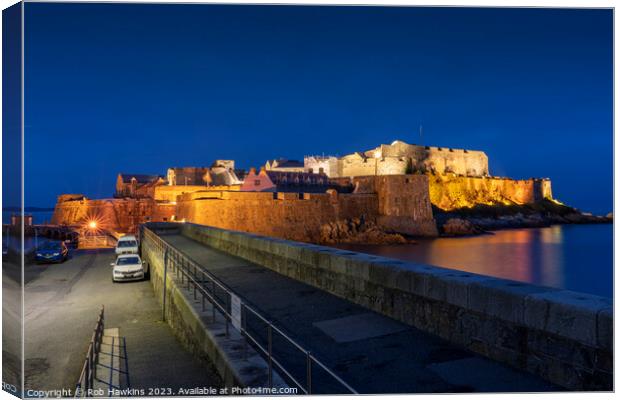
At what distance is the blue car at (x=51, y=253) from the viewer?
21.2m

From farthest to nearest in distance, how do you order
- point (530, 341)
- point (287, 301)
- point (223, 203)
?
1. point (223, 203)
2. point (287, 301)
3. point (530, 341)

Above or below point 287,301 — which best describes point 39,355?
below

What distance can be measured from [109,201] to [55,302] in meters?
41.8

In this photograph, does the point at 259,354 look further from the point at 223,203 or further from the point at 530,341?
the point at 223,203

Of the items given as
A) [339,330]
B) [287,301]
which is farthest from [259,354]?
[287,301]

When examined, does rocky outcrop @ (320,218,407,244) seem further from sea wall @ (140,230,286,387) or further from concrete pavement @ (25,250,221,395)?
sea wall @ (140,230,286,387)

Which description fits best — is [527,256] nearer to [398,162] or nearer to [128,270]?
[398,162]

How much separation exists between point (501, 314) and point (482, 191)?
73.9m

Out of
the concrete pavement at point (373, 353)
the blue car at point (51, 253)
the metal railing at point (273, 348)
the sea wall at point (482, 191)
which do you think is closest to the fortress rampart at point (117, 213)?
the blue car at point (51, 253)

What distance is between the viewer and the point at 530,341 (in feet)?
11.7

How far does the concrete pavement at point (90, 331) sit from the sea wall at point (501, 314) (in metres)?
2.19

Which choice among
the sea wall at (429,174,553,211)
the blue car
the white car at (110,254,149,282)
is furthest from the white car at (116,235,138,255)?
the sea wall at (429,174,553,211)

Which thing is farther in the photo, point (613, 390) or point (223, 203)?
point (223, 203)

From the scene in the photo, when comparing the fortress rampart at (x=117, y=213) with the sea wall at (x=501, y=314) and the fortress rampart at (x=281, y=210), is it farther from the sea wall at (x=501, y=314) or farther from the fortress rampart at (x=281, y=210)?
the sea wall at (x=501, y=314)
